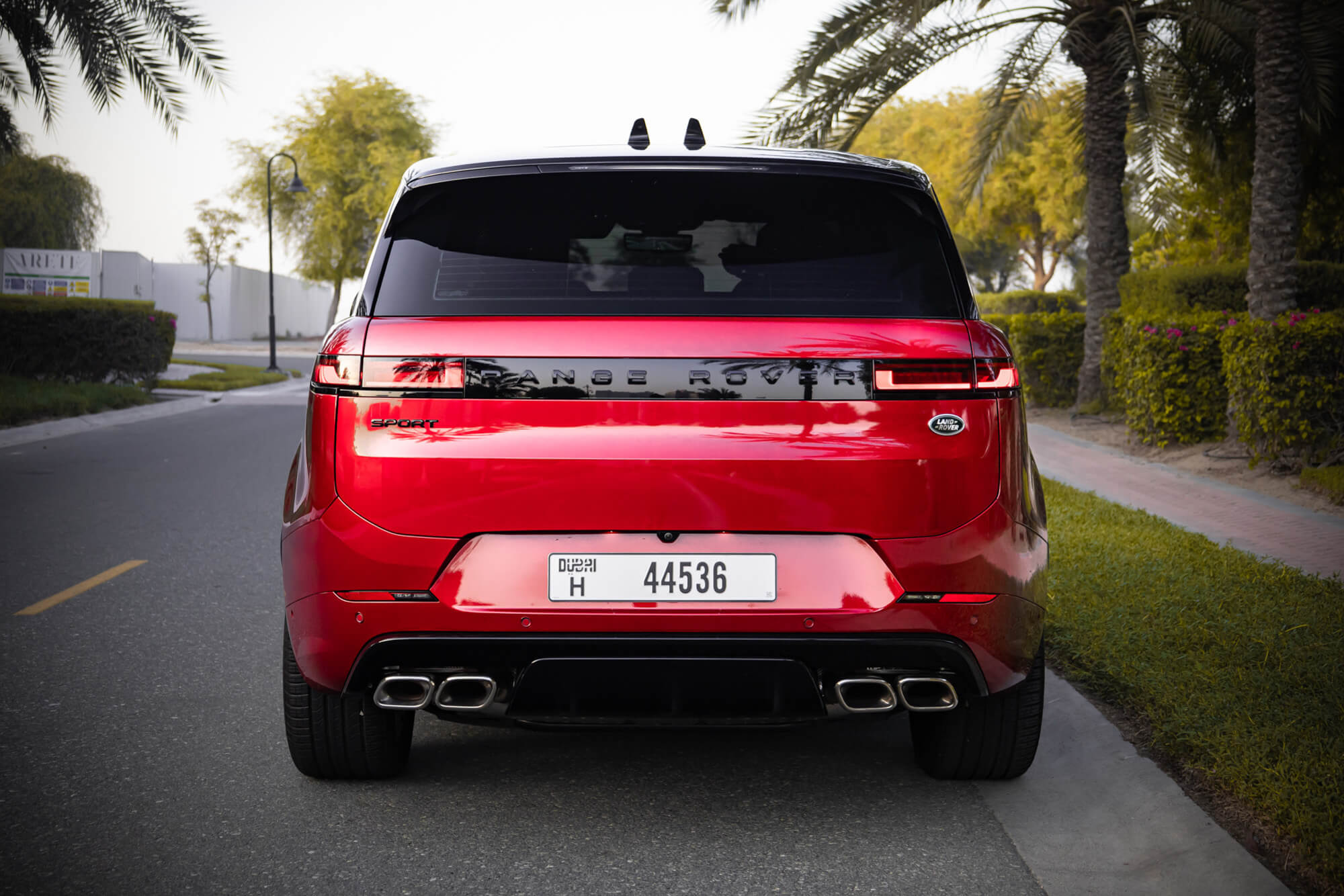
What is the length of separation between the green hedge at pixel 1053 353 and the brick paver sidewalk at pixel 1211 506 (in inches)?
189

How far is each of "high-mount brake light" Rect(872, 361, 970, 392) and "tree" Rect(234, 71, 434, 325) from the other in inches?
2374

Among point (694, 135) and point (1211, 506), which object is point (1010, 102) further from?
point (694, 135)

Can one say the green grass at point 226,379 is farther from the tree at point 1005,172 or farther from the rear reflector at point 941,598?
the rear reflector at point 941,598

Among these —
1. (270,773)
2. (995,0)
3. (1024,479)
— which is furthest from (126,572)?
(995,0)

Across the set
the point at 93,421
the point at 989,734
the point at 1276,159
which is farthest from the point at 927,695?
A: the point at 93,421

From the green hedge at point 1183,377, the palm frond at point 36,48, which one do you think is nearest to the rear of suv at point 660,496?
the green hedge at point 1183,377

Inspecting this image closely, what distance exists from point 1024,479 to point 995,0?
14664mm

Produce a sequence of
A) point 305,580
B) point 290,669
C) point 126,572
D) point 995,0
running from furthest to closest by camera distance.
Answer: point 995,0 < point 126,572 < point 290,669 < point 305,580

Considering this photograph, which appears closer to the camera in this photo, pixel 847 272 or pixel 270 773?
pixel 847 272

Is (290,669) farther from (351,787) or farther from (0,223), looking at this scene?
(0,223)

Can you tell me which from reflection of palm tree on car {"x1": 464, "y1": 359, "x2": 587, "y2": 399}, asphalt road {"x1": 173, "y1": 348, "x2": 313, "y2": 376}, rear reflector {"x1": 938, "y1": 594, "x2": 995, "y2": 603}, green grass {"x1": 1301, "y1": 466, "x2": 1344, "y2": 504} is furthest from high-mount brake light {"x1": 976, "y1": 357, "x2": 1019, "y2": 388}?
asphalt road {"x1": 173, "y1": 348, "x2": 313, "y2": 376}

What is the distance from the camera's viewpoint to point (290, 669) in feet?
12.3

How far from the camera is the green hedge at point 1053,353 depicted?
704 inches

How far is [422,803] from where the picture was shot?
3.85m
